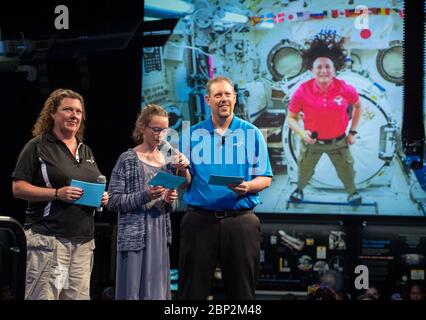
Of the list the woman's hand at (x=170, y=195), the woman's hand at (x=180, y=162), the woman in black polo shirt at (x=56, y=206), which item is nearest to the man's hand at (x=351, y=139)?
the woman's hand at (x=170, y=195)

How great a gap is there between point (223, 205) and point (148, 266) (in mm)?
564

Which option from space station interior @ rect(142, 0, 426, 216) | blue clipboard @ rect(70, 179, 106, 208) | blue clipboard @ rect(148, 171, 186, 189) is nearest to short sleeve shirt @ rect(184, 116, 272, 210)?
blue clipboard @ rect(148, 171, 186, 189)

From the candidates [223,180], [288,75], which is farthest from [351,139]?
[223,180]

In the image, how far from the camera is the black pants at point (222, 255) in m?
3.31

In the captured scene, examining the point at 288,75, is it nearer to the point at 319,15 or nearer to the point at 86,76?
the point at 319,15

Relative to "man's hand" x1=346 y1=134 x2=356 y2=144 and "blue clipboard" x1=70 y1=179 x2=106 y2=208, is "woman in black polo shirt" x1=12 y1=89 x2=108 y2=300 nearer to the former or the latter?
"blue clipboard" x1=70 y1=179 x2=106 y2=208

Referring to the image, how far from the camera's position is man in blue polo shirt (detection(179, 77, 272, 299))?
10.9 feet

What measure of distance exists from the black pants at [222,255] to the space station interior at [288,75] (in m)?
2.21

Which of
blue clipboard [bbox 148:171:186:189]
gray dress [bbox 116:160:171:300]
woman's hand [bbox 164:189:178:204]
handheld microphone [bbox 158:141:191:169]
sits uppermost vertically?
handheld microphone [bbox 158:141:191:169]

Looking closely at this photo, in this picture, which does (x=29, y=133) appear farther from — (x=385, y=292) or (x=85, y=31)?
(x=385, y=292)

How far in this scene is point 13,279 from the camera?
2.29 meters

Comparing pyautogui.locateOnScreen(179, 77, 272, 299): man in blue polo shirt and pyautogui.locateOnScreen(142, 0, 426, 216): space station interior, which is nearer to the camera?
pyautogui.locateOnScreen(179, 77, 272, 299): man in blue polo shirt

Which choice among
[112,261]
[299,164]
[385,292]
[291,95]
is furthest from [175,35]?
[385,292]

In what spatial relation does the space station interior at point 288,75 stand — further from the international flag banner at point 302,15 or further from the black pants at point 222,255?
the black pants at point 222,255
